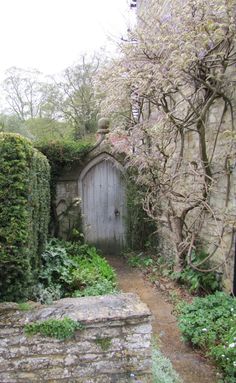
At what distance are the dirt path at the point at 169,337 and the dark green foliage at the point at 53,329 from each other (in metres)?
1.17

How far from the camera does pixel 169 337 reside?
3.14 m

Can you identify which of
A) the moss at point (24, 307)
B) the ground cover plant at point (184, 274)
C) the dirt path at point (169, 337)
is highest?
the moss at point (24, 307)

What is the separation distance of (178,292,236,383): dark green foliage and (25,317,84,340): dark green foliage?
1350 mm

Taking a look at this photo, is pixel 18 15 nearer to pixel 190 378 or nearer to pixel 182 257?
pixel 182 257

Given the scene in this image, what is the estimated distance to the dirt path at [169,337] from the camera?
2555 millimetres

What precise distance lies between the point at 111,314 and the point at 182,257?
262cm

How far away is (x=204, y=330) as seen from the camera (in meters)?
2.75

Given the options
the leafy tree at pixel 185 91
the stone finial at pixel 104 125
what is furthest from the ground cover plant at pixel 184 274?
the stone finial at pixel 104 125

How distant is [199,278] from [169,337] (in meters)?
1.18

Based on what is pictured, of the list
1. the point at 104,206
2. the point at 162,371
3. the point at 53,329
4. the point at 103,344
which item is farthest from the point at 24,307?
the point at 104,206

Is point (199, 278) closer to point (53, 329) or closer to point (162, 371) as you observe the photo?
point (162, 371)

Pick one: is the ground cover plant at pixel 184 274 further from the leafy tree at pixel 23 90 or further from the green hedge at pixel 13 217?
the leafy tree at pixel 23 90

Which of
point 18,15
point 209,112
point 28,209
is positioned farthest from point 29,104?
point 28,209

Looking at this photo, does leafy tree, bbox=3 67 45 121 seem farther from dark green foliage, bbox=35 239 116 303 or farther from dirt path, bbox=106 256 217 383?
dirt path, bbox=106 256 217 383
